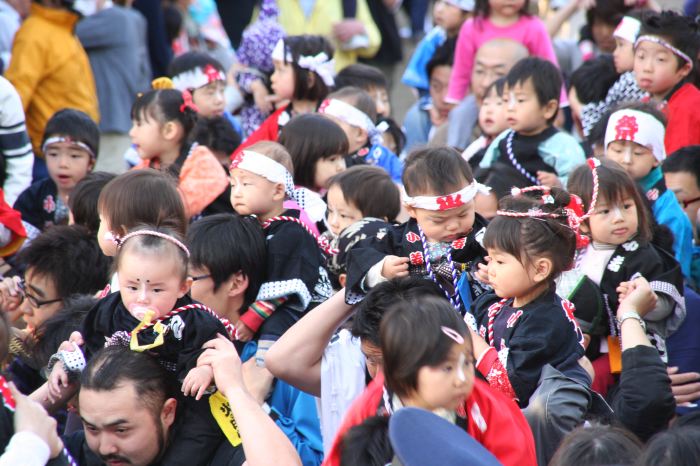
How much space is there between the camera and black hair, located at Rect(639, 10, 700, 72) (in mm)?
5227

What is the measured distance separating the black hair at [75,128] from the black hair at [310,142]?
4.15 ft

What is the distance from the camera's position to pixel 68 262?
411cm

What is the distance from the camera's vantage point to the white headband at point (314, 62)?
5.84 metres

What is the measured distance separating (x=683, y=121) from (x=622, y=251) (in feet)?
5.43

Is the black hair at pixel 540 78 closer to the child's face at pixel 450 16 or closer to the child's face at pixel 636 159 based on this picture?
the child's face at pixel 636 159

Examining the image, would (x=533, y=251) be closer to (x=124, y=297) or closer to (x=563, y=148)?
(x=124, y=297)

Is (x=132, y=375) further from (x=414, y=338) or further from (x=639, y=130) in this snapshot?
(x=639, y=130)

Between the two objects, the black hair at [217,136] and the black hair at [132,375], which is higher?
the black hair at [132,375]

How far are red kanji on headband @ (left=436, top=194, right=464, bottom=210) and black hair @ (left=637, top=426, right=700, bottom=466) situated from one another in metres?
1.40

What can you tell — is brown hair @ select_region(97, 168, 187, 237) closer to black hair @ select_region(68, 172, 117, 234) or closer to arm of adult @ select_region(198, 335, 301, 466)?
black hair @ select_region(68, 172, 117, 234)

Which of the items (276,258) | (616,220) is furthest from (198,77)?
(616,220)

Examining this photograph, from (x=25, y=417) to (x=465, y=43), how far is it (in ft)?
15.0

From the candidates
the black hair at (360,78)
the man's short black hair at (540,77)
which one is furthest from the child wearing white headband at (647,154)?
the black hair at (360,78)

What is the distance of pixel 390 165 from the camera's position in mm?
5547
